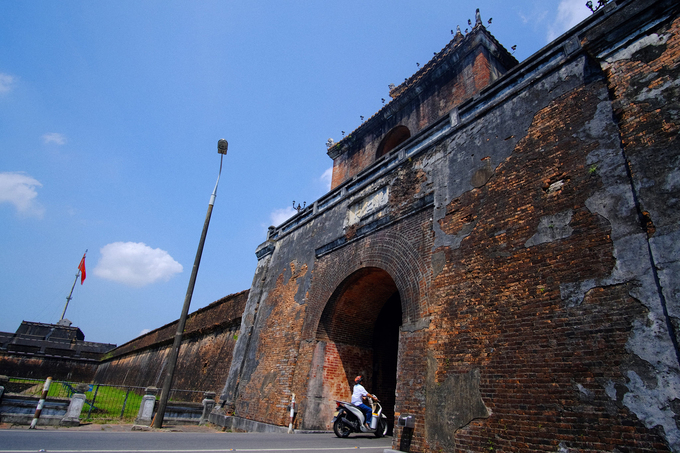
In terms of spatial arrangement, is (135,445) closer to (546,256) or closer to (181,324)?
(181,324)

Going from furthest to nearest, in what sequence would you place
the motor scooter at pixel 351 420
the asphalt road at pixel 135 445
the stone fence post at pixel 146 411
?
the stone fence post at pixel 146 411
the motor scooter at pixel 351 420
the asphalt road at pixel 135 445

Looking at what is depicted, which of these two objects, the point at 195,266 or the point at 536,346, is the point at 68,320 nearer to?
the point at 195,266

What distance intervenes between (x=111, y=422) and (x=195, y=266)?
432 cm

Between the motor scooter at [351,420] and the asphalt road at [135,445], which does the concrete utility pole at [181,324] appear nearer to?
the asphalt road at [135,445]

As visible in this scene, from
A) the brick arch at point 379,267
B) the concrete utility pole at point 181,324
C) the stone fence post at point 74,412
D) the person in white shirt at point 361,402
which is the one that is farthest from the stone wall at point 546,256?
the stone fence post at point 74,412

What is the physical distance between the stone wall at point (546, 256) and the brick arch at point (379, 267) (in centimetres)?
4

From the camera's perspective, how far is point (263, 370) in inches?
417

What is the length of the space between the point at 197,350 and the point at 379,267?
13527 millimetres

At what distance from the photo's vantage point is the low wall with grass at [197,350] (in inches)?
596

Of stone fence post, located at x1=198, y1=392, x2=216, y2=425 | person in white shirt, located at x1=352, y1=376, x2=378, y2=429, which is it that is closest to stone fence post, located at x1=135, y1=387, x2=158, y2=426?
stone fence post, located at x1=198, y1=392, x2=216, y2=425

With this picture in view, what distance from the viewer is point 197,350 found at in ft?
59.9

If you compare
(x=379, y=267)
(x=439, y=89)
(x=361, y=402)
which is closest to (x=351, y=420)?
(x=361, y=402)

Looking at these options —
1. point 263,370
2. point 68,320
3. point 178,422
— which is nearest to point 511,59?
point 263,370

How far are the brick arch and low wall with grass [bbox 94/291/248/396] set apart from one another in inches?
239
